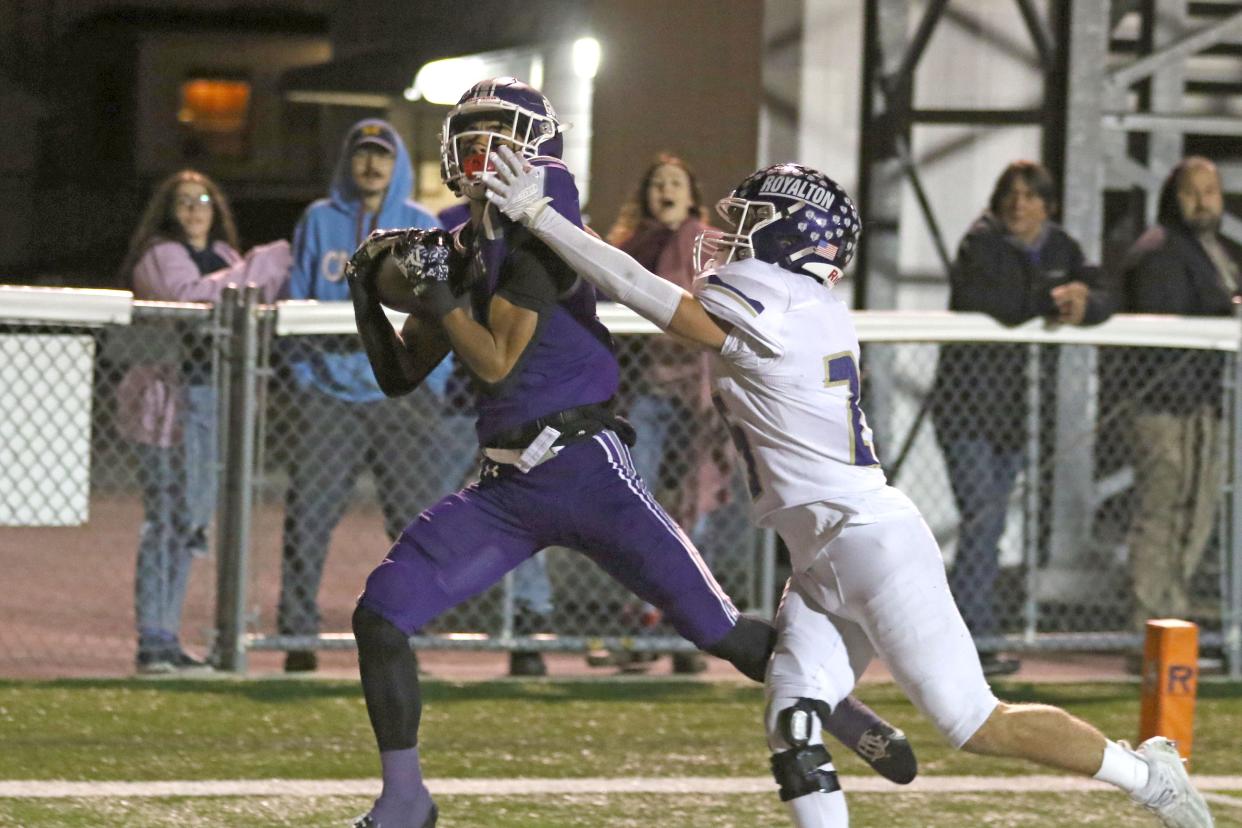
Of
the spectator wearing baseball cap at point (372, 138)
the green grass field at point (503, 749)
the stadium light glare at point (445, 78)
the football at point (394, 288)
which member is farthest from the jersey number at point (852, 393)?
the stadium light glare at point (445, 78)

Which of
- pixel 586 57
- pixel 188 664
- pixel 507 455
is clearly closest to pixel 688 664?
pixel 188 664

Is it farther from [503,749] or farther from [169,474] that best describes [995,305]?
[169,474]

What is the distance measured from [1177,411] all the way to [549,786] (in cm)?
347

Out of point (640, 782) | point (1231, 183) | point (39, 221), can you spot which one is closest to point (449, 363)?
point (640, 782)

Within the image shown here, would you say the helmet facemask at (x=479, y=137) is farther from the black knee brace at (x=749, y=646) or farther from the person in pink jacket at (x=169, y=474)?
the person in pink jacket at (x=169, y=474)

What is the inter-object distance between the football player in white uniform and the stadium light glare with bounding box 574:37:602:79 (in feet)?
23.9

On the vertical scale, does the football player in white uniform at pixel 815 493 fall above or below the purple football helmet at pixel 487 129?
below

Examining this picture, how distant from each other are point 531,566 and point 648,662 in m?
0.74

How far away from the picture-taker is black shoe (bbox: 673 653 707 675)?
27.5ft

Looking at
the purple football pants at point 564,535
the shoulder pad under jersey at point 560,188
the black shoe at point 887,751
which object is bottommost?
the black shoe at point 887,751

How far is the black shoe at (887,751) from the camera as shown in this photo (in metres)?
5.11

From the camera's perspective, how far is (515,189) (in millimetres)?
4855

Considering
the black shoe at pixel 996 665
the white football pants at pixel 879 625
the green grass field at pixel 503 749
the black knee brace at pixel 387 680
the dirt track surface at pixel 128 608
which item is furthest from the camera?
the black shoe at pixel 996 665

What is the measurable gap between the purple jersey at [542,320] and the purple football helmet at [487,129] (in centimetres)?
7
